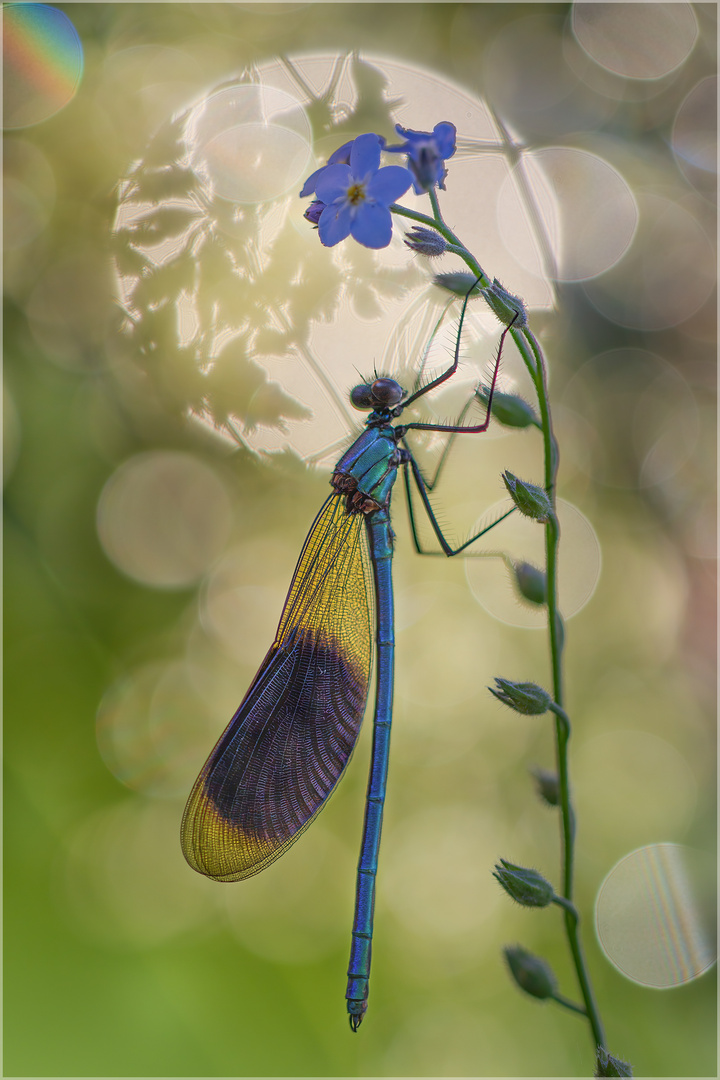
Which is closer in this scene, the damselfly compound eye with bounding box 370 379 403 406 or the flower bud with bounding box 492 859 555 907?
the flower bud with bounding box 492 859 555 907

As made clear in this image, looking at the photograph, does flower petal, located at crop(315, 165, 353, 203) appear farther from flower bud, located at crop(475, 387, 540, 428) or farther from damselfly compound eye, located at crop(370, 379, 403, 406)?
damselfly compound eye, located at crop(370, 379, 403, 406)

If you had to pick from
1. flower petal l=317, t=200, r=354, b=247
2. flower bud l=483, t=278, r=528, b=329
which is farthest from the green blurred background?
flower bud l=483, t=278, r=528, b=329

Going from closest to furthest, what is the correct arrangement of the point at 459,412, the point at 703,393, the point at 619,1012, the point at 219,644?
the point at 459,412 → the point at 619,1012 → the point at 703,393 → the point at 219,644

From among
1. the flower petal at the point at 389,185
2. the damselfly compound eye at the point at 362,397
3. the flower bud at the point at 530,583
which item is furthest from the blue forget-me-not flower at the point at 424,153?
the damselfly compound eye at the point at 362,397

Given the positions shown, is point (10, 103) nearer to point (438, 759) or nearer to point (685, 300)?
point (685, 300)

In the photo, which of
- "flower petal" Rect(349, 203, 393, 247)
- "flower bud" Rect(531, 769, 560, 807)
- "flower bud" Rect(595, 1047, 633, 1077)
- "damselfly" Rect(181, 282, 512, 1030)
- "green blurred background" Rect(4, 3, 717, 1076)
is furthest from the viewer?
"green blurred background" Rect(4, 3, 717, 1076)

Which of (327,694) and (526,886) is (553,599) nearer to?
(526,886)

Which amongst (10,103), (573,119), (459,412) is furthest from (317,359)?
(10,103)

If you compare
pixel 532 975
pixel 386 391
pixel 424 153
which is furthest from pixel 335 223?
pixel 532 975
